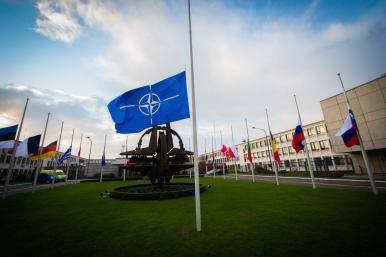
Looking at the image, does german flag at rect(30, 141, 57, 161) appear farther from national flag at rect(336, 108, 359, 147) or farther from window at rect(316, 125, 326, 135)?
window at rect(316, 125, 326, 135)

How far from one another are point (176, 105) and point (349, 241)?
740 centimetres

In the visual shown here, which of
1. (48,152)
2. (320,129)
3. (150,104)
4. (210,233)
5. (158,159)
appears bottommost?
(210,233)

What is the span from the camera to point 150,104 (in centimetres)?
879

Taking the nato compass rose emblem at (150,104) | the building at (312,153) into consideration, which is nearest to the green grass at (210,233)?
the nato compass rose emblem at (150,104)

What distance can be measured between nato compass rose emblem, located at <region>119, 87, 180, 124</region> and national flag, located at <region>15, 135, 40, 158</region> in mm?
15073

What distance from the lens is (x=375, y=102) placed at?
29344 millimetres

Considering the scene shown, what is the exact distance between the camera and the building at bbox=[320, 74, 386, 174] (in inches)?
1128

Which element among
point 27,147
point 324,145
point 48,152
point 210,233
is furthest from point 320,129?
point 27,147

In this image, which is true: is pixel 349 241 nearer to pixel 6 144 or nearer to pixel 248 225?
pixel 248 225

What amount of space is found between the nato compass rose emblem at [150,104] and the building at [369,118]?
123 feet

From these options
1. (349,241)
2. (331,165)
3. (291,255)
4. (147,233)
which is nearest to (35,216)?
(147,233)

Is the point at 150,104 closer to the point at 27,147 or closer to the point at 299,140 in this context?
the point at 299,140

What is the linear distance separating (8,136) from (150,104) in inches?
608

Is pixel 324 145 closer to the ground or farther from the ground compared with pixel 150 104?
farther from the ground
